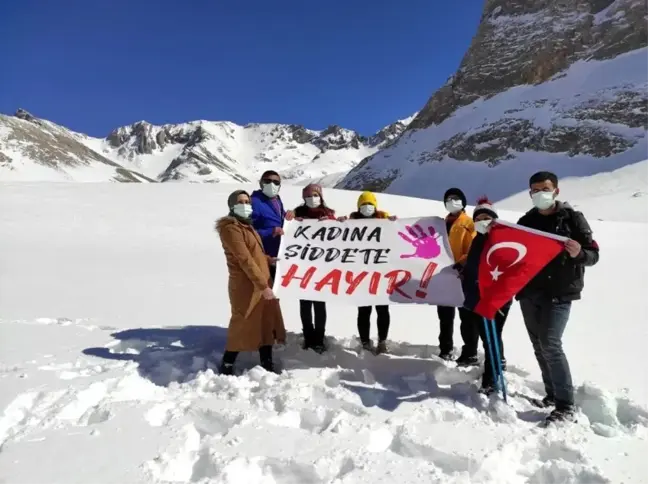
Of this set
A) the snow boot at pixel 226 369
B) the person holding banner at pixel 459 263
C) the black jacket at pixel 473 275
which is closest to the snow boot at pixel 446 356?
the person holding banner at pixel 459 263

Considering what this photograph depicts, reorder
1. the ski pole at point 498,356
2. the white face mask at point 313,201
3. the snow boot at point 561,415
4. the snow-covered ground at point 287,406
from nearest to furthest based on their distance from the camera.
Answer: the snow-covered ground at point 287,406, the snow boot at point 561,415, the ski pole at point 498,356, the white face mask at point 313,201

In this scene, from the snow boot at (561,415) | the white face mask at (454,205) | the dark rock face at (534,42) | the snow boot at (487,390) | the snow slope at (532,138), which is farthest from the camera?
the dark rock face at (534,42)

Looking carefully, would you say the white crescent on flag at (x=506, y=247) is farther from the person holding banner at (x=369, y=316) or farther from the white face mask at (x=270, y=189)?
the white face mask at (x=270, y=189)

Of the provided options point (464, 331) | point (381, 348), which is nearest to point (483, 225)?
point (464, 331)

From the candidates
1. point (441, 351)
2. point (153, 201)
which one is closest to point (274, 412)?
point (441, 351)

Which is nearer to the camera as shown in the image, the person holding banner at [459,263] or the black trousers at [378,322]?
the person holding banner at [459,263]

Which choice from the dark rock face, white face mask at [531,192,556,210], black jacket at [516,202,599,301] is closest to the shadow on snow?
black jacket at [516,202,599,301]

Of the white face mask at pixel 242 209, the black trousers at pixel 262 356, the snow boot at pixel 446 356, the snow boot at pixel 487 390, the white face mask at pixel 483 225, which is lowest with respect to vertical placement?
the snow boot at pixel 487 390

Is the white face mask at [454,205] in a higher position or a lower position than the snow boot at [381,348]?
higher

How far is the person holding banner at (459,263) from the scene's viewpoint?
4453 mm

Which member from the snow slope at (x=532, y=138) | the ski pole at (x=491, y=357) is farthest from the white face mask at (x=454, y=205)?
the snow slope at (x=532, y=138)

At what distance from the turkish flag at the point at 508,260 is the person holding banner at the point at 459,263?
2.11 feet

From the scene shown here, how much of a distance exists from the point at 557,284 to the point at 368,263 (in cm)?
185

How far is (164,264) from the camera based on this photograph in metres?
10.7
